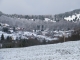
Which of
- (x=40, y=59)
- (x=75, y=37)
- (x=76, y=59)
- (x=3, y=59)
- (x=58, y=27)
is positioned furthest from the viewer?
(x=58, y=27)

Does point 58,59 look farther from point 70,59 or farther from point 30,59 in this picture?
point 30,59

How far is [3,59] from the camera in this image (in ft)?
60.0

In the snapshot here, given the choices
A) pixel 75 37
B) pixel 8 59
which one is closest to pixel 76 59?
pixel 8 59

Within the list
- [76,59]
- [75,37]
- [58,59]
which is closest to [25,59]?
[58,59]

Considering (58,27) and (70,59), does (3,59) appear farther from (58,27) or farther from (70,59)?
(58,27)

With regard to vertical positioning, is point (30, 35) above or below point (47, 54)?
above

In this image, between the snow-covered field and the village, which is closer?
the snow-covered field

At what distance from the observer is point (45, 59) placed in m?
16.9

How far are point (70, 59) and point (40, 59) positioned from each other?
263cm

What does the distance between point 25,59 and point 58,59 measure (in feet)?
9.76

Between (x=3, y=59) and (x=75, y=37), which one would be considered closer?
(x=3, y=59)

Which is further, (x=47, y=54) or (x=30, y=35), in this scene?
(x=30, y=35)

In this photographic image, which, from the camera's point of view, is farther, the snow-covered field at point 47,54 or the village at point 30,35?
the village at point 30,35

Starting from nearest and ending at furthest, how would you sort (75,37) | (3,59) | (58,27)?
(3,59)
(75,37)
(58,27)
